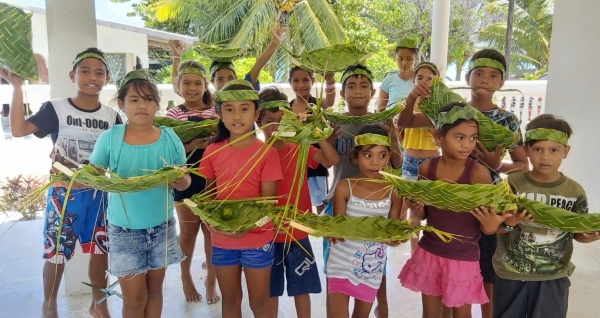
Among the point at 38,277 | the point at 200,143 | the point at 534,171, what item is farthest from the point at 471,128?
the point at 38,277

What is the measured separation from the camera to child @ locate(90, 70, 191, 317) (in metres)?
2.10

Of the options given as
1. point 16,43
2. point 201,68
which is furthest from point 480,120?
point 16,43

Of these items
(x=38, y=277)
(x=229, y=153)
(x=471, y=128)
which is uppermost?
(x=471, y=128)

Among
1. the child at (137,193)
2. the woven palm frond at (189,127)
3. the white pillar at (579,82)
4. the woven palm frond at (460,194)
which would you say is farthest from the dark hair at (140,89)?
the white pillar at (579,82)

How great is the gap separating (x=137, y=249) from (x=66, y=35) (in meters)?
1.57

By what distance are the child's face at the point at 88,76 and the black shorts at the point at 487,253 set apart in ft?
7.16

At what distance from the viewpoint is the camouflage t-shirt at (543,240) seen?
6.43ft

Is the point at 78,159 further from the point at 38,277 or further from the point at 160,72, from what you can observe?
the point at 160,72

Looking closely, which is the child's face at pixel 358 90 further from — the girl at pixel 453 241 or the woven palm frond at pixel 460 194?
the woven palm frond at pixel 460 194

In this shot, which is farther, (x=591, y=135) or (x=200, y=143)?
(x=591, y=135)

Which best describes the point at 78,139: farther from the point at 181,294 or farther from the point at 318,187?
the point at 318,187

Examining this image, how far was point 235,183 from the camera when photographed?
213 cm

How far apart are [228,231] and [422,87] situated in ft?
3.89

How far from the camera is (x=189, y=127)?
248cm
